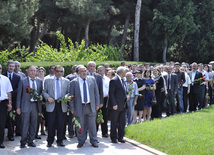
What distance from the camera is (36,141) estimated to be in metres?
8.90

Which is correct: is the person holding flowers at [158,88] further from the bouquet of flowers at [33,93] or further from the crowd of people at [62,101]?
the bouquet of flowers at [33,93]

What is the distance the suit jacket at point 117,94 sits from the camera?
877cm

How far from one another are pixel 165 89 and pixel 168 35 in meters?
20.1

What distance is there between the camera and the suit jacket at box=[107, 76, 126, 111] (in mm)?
8766

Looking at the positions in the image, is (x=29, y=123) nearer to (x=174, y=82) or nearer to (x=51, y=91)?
(x=51, y=91)

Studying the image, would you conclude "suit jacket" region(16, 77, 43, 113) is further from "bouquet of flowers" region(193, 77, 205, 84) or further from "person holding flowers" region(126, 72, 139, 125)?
"bouquet of flowers" region(193, 77, 205, 84)

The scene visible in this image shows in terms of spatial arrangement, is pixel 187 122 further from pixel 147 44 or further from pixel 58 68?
pixel 147 44

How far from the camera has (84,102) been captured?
8.23m

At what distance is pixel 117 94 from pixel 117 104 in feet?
0.95

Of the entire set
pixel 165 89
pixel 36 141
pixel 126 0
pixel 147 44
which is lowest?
pixel 36 141

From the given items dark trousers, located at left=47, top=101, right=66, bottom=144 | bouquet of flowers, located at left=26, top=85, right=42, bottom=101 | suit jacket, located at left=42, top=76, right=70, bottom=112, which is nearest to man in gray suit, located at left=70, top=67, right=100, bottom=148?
suit jacket, located at left=42, top=76, right=70, bottom=112

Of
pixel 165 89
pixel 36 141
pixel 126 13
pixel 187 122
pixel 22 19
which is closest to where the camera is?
pixel 36 141

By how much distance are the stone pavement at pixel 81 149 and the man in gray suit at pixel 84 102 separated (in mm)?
303

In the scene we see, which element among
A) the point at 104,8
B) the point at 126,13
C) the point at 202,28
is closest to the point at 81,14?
the point at 104,8
